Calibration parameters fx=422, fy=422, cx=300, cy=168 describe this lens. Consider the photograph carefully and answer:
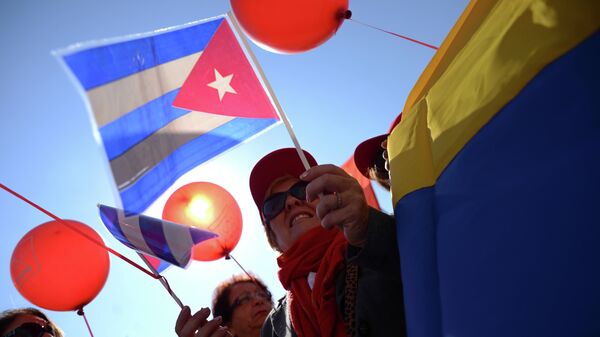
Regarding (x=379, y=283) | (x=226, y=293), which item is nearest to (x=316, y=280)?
(x=379, y=283)

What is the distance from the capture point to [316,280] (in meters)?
1.79

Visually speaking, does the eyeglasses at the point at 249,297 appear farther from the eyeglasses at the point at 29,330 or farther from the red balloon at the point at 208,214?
the eyeglasses at the point at 29,330

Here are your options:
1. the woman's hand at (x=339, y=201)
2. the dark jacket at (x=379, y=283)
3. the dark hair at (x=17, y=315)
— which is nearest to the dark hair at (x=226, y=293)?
the dark hair at (x=17, y=315)

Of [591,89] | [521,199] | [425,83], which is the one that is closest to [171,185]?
[425,83]

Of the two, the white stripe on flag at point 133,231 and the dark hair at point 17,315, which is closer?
the white stripe on flag at point 133,231

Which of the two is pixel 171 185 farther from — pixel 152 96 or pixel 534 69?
pixel 534 69

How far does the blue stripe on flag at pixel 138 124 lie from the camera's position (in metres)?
2.07

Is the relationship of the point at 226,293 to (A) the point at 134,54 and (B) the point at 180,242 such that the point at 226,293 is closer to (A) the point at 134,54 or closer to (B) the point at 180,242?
(B) the point at 180,242

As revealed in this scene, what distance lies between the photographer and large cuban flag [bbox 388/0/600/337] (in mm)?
843

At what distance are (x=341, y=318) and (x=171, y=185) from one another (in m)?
1.26

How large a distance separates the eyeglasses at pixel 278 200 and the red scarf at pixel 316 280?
1.09ft

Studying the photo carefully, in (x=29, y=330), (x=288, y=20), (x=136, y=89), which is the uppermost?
(x=288, y=20)

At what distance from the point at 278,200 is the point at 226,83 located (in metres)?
0.92

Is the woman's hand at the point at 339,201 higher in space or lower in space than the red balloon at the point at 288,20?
lower
